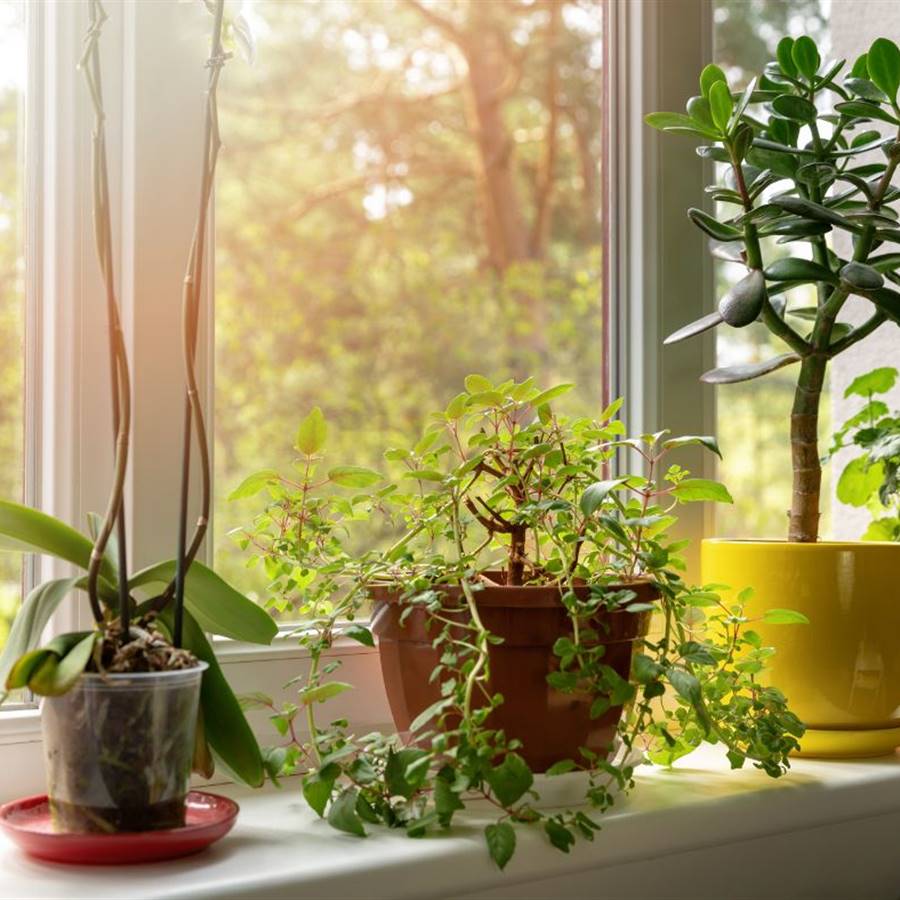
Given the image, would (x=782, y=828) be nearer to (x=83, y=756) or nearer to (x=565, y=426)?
(x=565, y=426)

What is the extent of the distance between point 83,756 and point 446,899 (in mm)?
320

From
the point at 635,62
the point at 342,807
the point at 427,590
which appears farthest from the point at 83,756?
the point at 635,62

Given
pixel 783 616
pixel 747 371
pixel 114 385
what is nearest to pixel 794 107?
pixel 747 371

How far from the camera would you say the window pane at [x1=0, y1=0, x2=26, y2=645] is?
116 cm

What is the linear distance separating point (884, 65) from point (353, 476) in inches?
28.3

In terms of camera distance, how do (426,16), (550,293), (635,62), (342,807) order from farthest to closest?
1. (550,293)
2. (426,16)
3. (635,62)
4. (342,807)

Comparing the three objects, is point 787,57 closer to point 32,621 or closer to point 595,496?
point 595,496

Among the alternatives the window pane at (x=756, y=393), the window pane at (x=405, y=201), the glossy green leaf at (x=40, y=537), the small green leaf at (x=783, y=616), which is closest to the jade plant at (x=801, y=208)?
the small green leaf at (x=783, y=616)

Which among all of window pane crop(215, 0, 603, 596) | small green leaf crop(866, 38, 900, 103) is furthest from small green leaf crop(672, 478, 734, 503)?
window pane crop(215, 0, 603, 596)

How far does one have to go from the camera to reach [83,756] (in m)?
0.85

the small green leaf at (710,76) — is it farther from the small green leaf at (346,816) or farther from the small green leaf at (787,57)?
the small green leaf at (346,816)

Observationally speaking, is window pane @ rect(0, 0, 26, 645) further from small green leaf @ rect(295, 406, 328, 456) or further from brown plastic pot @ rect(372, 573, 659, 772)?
brown plastic pot @ rect(372, 573, 659, 772)

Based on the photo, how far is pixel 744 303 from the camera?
1.14m

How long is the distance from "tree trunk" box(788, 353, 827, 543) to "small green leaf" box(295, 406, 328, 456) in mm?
552
